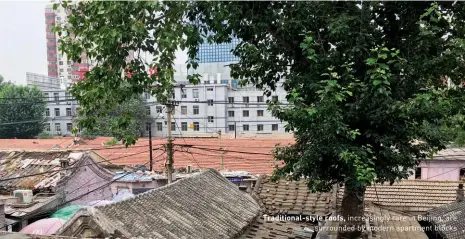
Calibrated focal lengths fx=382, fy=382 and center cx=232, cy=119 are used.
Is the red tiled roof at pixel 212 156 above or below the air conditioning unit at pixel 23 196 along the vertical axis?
above

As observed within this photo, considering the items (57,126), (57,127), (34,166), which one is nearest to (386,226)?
(34,166)

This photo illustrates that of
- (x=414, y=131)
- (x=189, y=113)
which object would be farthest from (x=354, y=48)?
(x=189, y=113)

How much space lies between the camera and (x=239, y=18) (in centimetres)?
662

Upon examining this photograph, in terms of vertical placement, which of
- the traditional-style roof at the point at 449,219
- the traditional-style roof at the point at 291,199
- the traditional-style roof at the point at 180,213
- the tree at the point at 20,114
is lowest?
the traditional-style roof at the point at 449,219

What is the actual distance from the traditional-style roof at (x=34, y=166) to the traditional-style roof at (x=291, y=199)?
29.5 feet

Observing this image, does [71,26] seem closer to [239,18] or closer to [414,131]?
[239,18]

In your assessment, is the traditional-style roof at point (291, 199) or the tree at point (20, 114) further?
the tree at point (20, 114)

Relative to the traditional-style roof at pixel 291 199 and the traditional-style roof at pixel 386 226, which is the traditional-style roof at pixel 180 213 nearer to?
the traditional-style roof at pixel 291 199

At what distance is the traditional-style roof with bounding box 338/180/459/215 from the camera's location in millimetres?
13945

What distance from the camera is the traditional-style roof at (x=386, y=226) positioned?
30.4ft

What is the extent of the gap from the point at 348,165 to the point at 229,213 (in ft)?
13.4

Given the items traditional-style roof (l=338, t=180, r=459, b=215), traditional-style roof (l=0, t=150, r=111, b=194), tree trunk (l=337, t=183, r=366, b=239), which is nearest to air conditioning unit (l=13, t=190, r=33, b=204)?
traditional-style roof (l=0, t=150, r=111, b=194)

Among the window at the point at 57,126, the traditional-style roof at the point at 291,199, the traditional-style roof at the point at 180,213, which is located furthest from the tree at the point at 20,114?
the traditional-style roof at the point at 180,213

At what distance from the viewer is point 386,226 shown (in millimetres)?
11109
